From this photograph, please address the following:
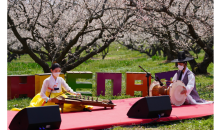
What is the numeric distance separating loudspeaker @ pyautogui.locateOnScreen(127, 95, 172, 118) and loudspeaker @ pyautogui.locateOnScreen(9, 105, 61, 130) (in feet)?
5.73

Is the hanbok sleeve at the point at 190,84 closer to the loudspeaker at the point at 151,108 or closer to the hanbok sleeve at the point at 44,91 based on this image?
the loudspeaker at the point at 151,108

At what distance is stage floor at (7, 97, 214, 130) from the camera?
483cm

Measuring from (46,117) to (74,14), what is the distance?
24.6ft

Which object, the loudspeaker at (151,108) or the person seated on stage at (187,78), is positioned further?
the person seated on stage at (187,78)

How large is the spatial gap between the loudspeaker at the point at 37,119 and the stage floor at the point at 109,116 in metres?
0.28

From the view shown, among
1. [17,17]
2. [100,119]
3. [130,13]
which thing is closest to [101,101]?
[100,119]

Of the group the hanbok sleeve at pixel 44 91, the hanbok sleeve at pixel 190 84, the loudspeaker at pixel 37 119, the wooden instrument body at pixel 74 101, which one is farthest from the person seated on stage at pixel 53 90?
the hanbok sleeve at pixel 190 84

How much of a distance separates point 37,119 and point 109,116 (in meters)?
1.85

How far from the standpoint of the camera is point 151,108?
5.12 metres

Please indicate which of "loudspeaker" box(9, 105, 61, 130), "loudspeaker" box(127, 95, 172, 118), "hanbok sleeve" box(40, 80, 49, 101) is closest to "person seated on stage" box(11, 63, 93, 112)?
"hanbok sleeve" box(40, 80, 49, 101)

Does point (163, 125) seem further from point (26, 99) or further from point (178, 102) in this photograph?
point (26, 99)

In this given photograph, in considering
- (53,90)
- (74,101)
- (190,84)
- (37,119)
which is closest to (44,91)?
(53,90)

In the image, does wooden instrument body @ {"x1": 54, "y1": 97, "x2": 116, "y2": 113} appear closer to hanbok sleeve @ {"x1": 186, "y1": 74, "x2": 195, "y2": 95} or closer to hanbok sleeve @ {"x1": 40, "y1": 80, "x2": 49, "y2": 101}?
hanbok sleeve @ {"x1": 40, "y1": 80, "x2": 49, "y2": 101}

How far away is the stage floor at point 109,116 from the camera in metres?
4.83
